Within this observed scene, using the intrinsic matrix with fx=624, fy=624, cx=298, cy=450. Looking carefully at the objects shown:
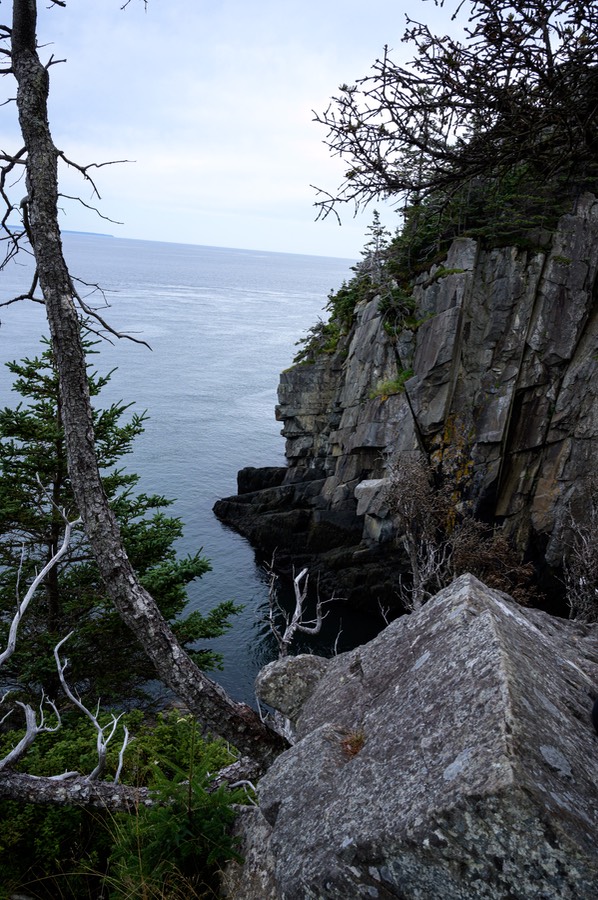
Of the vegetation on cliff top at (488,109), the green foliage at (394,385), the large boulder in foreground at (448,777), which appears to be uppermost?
the vegetation on cliff top at (488,109)

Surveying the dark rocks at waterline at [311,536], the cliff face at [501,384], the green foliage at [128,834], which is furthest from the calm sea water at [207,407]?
the cliff face at [501,384]

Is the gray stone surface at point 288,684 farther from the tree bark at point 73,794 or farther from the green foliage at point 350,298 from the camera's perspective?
the green foliage at point 350,298

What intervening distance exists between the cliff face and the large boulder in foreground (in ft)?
90.1

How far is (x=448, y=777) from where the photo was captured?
3514 mm

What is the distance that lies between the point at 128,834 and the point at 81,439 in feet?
13.2

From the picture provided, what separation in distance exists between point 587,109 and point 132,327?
294 feet

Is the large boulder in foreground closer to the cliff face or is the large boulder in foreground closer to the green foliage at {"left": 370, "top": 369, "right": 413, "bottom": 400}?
the cliff face

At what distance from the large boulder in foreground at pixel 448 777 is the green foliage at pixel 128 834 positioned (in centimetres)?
41

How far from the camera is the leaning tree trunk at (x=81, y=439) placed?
21.9ft

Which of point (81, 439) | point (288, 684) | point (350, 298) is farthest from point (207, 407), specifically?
point (288, 684)

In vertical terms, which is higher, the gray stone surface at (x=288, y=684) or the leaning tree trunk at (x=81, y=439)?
the leaning tree trunk at (x=81, y=439)

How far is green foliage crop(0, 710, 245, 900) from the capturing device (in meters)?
5.45

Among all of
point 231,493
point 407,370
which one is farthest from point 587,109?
point 231,493

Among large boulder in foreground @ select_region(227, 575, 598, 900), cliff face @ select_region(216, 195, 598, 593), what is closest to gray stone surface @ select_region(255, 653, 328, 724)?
large boulder in foreground @ select_region(227, 575, 598, 900)
